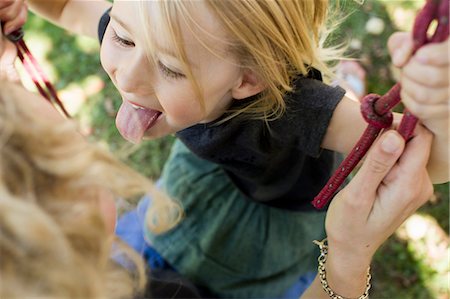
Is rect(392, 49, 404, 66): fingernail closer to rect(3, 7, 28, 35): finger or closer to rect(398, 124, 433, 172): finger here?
rect(398, 124, 433, 172): finger

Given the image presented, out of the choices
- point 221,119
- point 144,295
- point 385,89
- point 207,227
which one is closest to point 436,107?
point 221,119

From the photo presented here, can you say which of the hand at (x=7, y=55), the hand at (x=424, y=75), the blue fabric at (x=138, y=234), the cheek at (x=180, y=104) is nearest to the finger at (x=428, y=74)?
the hand at (x=424, y=75)

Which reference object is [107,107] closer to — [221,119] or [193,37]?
[221,119]

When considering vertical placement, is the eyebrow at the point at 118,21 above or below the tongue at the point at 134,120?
above

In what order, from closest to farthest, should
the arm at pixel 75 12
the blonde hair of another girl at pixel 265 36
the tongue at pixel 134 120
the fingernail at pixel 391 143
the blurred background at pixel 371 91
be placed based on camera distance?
the fingernail at pixel 391 143
the blonde hair of another girl at pixel 265 36
the tongue at pixel 134 120
the arm at pixel 75 12
the blurred background at pixel 371 91

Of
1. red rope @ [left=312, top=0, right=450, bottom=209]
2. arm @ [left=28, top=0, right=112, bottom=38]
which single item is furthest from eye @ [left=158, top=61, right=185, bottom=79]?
arm @ [left=28, top=0, right=112, bottom=38]

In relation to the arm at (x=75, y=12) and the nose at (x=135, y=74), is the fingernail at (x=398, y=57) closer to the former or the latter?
the nose at (x=135, y=74)

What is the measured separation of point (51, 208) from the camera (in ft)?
2.24

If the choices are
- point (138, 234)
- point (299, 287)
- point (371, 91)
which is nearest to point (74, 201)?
point (138, 234)

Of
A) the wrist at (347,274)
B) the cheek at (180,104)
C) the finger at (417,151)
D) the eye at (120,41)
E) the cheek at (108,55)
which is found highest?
the eye at (120,41)

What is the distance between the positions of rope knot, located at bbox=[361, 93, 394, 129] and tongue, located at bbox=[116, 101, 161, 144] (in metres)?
0.49

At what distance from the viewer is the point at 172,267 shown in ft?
5.36

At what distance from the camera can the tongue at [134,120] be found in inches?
47.1

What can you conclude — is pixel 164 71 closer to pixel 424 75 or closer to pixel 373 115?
pixel 373 115
